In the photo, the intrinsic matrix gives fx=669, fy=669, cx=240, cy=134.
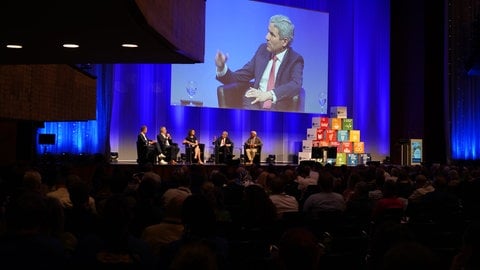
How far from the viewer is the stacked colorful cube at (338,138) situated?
71.6 ft

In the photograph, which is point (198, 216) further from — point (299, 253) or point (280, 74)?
point (280, 74)

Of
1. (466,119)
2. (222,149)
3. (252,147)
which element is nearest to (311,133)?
(252,147)

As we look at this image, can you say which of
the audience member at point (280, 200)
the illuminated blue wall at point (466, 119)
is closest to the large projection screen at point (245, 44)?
the illuminated blue wall at point (466, 119)

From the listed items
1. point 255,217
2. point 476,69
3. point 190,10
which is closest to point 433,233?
point 255,217

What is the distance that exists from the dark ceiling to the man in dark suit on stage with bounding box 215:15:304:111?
10944mm

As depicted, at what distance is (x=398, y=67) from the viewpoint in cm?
2423

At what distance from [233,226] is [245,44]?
16736 millimetres

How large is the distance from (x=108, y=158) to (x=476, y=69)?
405 inches

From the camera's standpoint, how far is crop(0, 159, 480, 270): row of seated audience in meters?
3.03

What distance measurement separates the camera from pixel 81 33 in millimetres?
7684

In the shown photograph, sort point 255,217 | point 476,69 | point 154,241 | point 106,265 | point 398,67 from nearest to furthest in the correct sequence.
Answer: point 106,265
point 154,241
point 255,217
point 476,69
point 398,67

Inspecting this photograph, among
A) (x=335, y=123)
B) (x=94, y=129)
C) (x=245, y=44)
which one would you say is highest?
(x=245, y=44)

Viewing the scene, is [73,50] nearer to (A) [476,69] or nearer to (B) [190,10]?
(B) [190,10]

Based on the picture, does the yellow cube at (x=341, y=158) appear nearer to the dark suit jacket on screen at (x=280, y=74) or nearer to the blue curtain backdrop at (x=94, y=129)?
the dark suit jacket on screen at (x=280, y=74)
